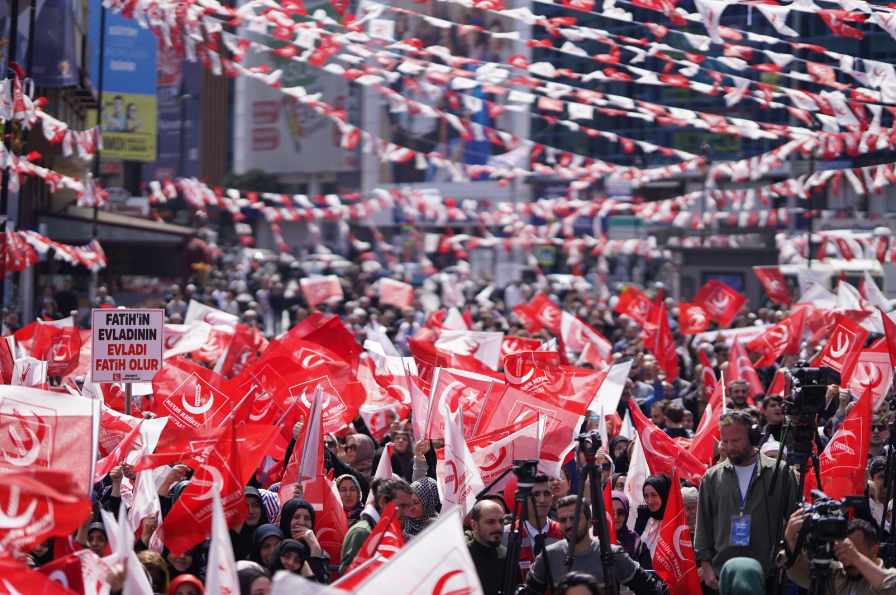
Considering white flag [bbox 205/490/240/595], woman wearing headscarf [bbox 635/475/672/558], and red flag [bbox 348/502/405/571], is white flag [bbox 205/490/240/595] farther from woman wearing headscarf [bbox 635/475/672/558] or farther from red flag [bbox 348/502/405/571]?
woman wearing headscarf [bbox 635/475/672/558]

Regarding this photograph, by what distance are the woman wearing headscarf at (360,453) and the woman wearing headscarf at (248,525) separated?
2143mm

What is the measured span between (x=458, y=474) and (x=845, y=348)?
538cm

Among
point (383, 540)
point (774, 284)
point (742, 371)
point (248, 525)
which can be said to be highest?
point (383, 540)

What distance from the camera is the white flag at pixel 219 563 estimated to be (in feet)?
15.5

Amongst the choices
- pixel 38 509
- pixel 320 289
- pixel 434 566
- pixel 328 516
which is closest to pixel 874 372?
pixel 328 516

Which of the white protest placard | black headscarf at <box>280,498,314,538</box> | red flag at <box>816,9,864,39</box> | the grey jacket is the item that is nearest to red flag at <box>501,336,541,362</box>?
red flag at <box>816,9,864,39</box>

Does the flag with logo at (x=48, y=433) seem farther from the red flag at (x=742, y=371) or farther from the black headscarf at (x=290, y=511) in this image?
the red flag at (x=742, y=371)

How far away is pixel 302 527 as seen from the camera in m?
7.09

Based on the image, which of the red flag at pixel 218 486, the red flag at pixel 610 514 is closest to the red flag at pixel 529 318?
the red flag at pixel 610 514

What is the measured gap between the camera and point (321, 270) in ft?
138

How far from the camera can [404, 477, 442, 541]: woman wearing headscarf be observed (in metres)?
7.51

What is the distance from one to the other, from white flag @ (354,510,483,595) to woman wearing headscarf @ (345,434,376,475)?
16.4 feet

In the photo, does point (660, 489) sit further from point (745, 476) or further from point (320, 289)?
point (320, 289)

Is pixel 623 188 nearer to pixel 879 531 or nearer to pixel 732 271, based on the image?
pixel 732 271
